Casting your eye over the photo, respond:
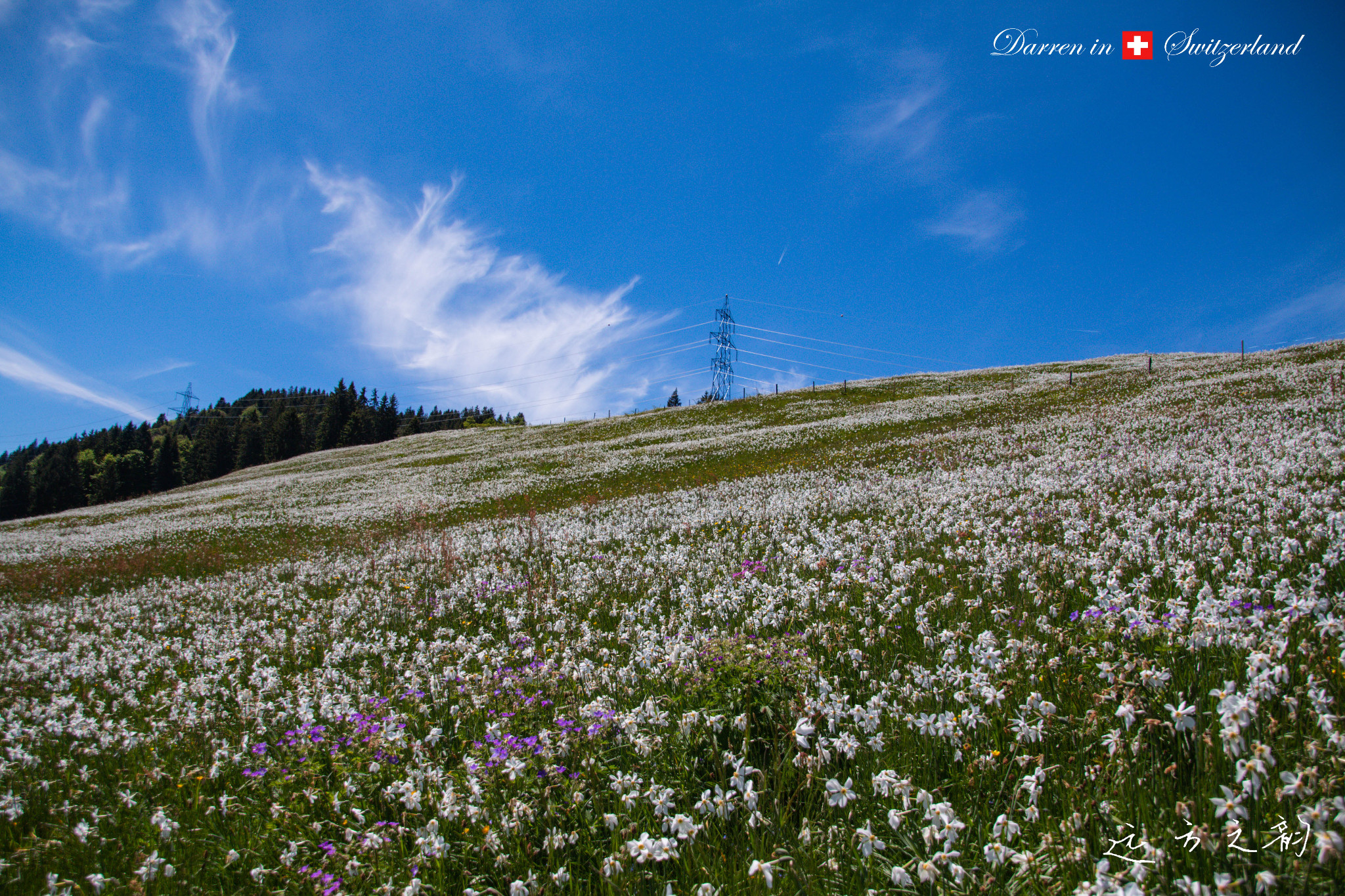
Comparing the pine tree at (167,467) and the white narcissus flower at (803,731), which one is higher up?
the pine tree at (167,467)

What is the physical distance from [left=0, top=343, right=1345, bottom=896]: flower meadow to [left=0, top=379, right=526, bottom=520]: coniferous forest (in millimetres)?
108402

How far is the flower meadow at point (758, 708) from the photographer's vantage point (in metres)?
2.80

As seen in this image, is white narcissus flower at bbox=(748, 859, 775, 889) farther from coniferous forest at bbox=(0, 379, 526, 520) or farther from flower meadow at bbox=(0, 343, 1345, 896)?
coniferous forest at bbox=(0, 379, 526, 520)

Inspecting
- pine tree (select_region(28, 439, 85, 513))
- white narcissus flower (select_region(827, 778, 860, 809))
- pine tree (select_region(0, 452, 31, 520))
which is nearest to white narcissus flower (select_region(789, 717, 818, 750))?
white narcissus flower (select_region(827, 778, 860, 809))

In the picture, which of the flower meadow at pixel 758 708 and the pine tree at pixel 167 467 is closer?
the flower meadow at pixel 758 708

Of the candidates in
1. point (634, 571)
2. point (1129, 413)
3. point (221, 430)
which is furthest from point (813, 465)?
point (221, 430)

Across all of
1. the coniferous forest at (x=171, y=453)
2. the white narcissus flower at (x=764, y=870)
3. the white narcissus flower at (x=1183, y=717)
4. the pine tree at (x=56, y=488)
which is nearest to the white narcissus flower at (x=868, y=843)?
the white narcissus flower at (x=764, y=870)

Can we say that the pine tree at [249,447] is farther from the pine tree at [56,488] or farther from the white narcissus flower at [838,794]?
the white narcissus flower at [838,794]

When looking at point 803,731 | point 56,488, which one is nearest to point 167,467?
point 56,488

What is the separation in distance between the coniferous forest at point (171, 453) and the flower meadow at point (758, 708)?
10840cm

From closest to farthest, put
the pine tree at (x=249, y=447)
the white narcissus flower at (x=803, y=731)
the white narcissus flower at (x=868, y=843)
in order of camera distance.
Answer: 1. the white narcissus flower at (x=868, y=843)
2. the white narcissus flower at (x=803, y=731)
3. the pine tree at (x=249, y=447)

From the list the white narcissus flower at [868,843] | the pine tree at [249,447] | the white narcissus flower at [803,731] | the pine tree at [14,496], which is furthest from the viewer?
the pine tree at [249,447]

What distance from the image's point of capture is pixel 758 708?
4.03 metres

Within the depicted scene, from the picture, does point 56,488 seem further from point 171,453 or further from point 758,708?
point 758,708
